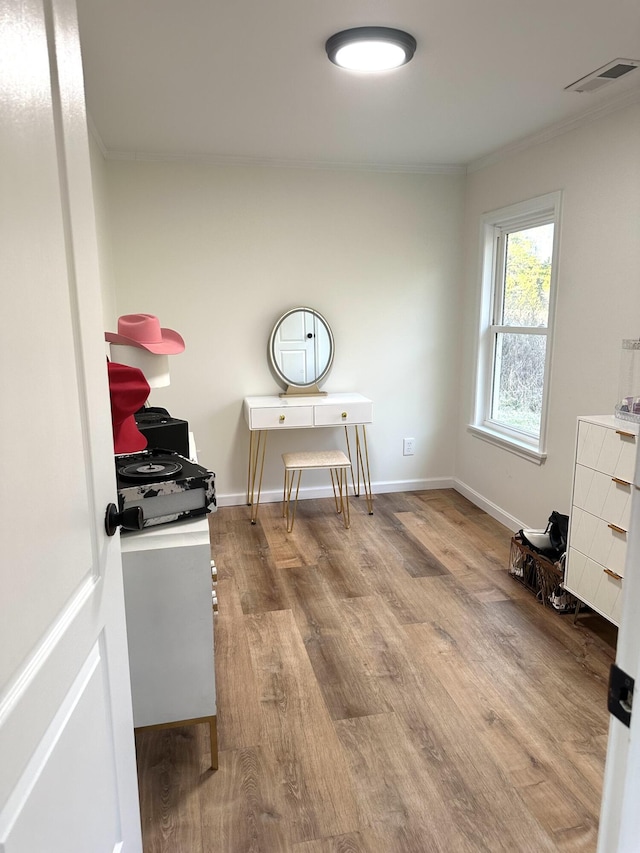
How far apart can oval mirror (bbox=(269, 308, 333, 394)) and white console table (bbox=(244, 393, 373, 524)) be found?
125 millimetres

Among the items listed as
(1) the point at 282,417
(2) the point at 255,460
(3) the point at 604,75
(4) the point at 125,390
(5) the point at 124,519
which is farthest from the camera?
(2) the point at 255,460

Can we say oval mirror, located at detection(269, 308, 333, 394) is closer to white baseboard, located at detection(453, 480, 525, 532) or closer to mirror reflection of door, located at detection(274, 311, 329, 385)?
mirror reflection of door, located at detection(274, 311, 329, 385)

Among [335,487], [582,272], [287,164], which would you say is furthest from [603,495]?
[287,164]

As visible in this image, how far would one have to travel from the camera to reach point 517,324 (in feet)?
12.4

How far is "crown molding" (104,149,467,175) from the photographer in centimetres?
A: 366

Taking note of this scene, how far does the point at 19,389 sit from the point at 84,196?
0.46m

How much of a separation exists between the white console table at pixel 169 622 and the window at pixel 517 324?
234 centimetres

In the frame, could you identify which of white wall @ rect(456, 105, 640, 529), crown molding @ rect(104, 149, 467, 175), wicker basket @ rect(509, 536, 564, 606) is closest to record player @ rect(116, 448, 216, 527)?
wicker basket @ rect(509, 536, 564, 606)

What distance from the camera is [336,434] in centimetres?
431

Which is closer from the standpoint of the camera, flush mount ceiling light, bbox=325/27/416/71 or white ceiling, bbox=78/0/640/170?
white ceiling, bbox=78/0/640/170

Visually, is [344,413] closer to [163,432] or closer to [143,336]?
[163,432]

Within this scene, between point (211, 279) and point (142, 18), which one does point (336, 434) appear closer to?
point (211, 279)

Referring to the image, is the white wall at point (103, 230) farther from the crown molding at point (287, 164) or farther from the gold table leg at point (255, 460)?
the gold table leg at point (255, 460)

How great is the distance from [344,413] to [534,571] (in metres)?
1.52
